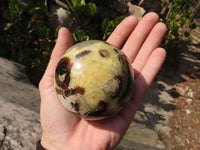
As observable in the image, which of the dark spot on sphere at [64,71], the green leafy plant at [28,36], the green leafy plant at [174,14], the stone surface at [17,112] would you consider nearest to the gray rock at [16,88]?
the stone surface at [17,112]

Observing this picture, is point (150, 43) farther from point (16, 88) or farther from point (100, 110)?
point (16, 88)

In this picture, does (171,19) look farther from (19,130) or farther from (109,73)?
(19,130)

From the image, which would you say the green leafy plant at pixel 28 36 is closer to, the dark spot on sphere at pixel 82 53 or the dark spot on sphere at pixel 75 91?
the dark spot on sphere at pixel 82 53

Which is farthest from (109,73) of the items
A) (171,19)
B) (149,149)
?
(171,19)

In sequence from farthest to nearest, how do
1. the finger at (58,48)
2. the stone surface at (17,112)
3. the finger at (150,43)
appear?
the finger at (150,43)
the finger at (58,48)
the stone surface at (17,112)

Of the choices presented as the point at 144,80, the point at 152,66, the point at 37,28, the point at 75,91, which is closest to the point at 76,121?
the point at 75,91

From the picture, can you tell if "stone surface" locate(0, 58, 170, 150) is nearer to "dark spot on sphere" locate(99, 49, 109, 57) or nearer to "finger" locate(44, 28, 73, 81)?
"finger" locate(44, 28, 73, 81)
